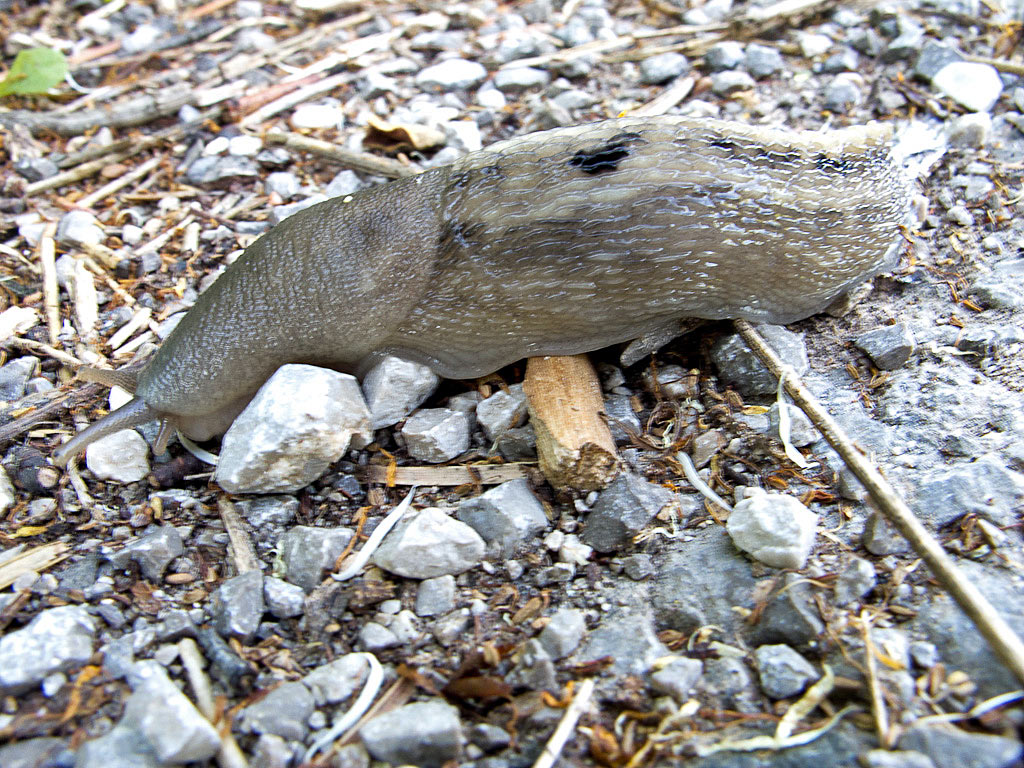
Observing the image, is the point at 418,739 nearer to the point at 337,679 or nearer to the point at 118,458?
the point at 337,679

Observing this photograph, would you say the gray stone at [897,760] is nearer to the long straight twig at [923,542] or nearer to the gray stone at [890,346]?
the long straight twig at [923,542]

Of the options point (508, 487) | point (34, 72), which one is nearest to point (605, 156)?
point (508, 487)

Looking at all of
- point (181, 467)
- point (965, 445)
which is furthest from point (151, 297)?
point (965, 445)

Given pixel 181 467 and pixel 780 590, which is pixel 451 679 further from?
pixel 181 467

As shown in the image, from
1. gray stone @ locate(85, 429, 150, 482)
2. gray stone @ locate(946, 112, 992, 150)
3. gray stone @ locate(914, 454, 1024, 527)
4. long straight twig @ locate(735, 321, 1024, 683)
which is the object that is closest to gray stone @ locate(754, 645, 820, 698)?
long straight twig @ locate(735, 321, 1024, 683)

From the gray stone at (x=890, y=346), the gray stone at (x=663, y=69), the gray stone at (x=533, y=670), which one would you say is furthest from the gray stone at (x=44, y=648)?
the gray stone at (x=663, y=69)
